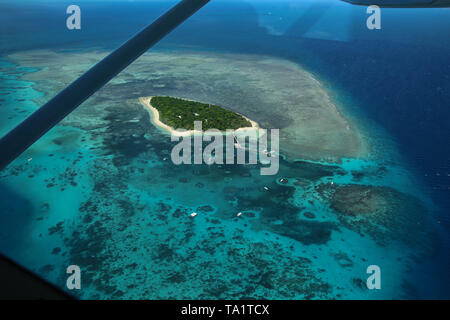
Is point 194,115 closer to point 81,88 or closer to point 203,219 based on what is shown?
point 203,219

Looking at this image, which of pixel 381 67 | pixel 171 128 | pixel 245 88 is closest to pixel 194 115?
pixel 171 128

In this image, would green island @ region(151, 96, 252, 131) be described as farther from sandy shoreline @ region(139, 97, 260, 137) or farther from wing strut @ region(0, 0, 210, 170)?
wing strut @ region(0, 0, 210, 170)

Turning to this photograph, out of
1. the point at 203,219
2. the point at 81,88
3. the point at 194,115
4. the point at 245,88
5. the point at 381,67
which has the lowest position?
the point at 203,219

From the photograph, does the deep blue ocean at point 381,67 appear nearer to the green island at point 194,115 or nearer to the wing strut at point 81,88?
the green island at point 194,115

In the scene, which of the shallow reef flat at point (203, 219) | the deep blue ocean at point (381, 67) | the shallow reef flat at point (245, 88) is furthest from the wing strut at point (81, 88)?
the shallow reef flat at point (245, 88)

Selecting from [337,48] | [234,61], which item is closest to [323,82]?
[234,61]

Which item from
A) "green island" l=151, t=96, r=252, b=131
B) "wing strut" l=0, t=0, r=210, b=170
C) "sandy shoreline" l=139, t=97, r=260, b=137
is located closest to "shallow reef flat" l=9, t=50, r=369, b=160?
"sandy shoreline" l=139, t=97, r=260, b=137

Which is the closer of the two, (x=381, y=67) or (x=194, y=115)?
(x=194, y=115)
